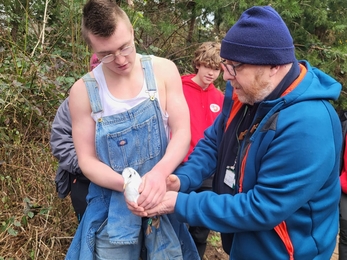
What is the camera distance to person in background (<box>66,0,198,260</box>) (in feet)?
5.27

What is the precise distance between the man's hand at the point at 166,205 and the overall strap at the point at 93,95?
529mm

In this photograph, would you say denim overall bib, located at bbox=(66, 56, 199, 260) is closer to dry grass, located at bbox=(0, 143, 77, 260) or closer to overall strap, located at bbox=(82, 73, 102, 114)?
overall strap, located at bbox=(82, 73, 102, 114)

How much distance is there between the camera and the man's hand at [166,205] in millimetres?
1524

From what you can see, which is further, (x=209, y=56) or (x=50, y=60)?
(x=50, y=60)

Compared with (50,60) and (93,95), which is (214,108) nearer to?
(93,95)

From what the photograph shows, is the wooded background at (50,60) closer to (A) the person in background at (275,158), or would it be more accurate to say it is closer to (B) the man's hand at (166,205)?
(B) the man's hand at (166,205)

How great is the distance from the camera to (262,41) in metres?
1.35

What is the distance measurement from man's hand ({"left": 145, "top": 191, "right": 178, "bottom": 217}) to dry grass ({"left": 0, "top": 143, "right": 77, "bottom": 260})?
70.2 inches

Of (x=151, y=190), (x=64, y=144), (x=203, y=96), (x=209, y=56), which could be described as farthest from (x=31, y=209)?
(x=209, y=56)

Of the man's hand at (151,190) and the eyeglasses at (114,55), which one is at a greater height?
the eyeglasses at (114,55)

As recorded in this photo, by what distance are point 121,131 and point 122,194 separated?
0.35 meters

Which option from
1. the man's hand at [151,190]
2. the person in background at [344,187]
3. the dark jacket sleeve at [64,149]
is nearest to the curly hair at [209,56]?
the person in background at [344,187]

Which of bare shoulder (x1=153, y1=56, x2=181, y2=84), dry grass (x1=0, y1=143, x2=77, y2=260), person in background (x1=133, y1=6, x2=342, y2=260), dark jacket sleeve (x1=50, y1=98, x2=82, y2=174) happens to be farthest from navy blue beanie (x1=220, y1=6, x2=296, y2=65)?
dry grass (x1=0, y1=143, x2=77, y2=260)

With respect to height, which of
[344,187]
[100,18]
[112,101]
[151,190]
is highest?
[100,18]
